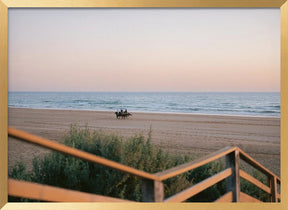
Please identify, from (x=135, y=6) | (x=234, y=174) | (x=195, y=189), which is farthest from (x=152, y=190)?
(x=135, y=6)

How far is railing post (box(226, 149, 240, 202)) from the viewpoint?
220 centimetres

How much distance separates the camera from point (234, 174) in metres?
2.24

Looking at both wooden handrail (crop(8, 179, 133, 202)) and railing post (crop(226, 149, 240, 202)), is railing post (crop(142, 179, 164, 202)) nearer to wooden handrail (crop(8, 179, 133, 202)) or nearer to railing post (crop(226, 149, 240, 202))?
wooden handrail (crop(8, 179, 133, 202))

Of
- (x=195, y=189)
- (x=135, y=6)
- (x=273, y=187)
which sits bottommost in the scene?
(x=273, y=187)

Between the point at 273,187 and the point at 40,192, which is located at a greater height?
the point at 40,192

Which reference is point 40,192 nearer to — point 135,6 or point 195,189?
point 195,189

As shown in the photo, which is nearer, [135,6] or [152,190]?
[152,190]

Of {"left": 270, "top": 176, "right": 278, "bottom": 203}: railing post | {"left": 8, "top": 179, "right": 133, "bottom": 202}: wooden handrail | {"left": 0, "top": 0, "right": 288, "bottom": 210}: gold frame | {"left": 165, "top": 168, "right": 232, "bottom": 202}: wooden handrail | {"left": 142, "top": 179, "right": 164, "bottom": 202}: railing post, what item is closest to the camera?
{"left": 8, "top": 179, "right": 133, "bottom": 202}: wooden handrail

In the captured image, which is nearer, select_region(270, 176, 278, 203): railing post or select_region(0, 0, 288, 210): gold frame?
select_region(0, 0, 288, 210): gold frame

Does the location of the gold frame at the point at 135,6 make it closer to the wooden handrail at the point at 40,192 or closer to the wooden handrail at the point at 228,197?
the wooden handrail at the point at 228,197

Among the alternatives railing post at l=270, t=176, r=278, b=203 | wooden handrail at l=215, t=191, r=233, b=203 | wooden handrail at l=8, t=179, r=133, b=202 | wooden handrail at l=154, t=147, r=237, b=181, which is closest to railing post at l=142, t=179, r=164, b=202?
wooden handrail at l=154, t=147, r=237, b=181

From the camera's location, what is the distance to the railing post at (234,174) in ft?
7.23

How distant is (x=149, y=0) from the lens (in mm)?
2801

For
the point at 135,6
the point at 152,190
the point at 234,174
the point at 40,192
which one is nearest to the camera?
the point at 40,192
